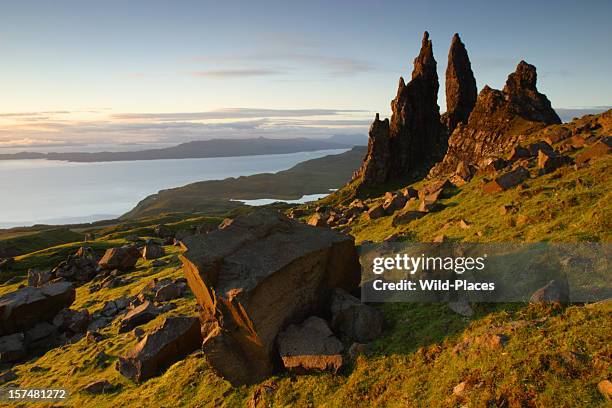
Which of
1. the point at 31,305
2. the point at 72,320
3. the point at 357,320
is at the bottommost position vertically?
the point at 72,320

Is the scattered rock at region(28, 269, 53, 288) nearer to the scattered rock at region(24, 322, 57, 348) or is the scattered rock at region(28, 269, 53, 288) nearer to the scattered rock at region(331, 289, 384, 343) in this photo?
the scattered rock at region(24, 322, 57, 348)

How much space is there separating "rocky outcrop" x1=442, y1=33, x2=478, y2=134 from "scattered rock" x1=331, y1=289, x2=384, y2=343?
348 feet

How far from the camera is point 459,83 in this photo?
109500mm

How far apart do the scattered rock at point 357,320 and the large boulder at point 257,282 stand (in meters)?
1.46

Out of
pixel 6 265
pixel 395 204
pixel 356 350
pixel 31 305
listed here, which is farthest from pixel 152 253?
pixel 356 350

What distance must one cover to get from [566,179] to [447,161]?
64724 millimetres

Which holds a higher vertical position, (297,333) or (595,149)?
(595,149)

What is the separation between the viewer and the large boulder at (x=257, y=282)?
55.9ft

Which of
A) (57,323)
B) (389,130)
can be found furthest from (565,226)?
(389,130)

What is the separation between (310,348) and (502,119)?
80.8m

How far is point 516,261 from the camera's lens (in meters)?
17.5

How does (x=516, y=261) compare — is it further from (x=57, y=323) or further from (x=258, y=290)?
(x=57, y=323)

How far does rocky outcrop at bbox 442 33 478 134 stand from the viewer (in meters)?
110

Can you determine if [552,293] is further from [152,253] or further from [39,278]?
[39,278]
